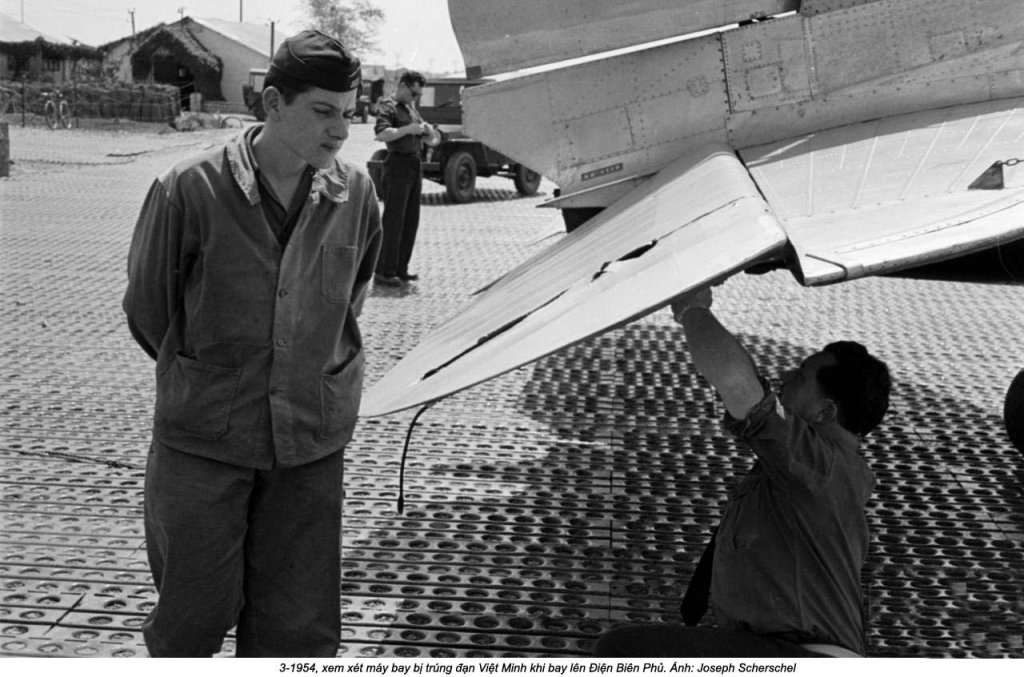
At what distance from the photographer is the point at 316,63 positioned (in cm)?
274

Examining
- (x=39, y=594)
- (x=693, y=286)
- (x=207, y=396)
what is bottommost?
(x=39, y=594)

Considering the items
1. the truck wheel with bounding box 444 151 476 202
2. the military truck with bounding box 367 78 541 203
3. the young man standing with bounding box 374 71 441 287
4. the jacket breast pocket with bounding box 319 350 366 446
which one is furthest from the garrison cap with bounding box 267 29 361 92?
the truck wheel with bounding box 444 151 476 202

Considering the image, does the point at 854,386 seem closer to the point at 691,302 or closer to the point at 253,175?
the point at 691,302

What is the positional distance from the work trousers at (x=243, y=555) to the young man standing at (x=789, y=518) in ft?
2.64

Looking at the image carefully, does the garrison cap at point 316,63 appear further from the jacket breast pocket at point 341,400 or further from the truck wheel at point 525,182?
the truck wheel at point 525,182

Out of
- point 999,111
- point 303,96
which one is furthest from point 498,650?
point 999,111

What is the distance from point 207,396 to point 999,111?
4338 millimetres

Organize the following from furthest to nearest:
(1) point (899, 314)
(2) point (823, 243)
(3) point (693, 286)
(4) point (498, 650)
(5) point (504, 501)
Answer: (1) point (899, 314) → (5) point (504, 501) → (4) point (498, 650) → (2) point (823, 243) → (3) point (693, 286)

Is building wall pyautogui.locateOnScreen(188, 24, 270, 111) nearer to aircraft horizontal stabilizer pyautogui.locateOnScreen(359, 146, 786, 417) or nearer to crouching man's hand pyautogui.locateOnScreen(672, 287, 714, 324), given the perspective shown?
aircraft horizontal stabilizer pyautogui.locateOnScreen(359, 146, 786, 417)

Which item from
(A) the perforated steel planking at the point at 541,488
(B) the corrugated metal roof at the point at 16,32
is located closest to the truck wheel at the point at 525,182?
(A) the perforated steel planking at the point at 541,488

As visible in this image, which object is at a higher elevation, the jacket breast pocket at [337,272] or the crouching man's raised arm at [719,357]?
the jacket breast pocket at [337,272]

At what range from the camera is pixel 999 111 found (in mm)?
5438

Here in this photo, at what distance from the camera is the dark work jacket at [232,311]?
108 inches

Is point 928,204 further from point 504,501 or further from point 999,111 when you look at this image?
point 504,501
